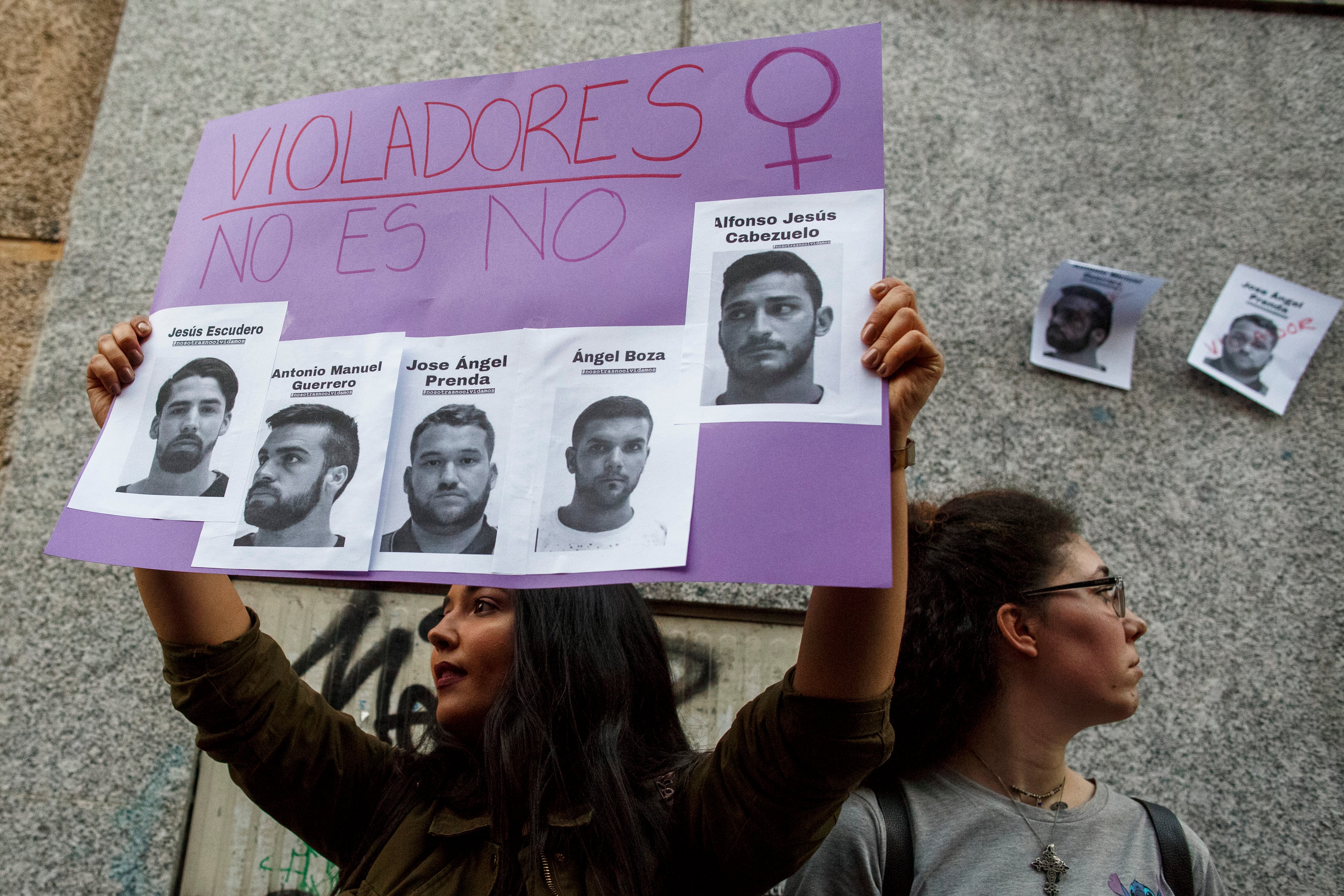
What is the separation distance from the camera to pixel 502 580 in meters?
1.01

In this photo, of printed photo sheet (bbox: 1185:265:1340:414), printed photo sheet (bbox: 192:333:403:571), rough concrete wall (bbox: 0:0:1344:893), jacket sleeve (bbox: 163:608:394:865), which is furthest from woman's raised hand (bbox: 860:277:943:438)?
printed photo sheet (bbox: 1185:265:1340:414)

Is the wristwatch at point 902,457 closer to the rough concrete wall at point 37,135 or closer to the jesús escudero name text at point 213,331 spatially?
the jesús escudero name text at point 213,331

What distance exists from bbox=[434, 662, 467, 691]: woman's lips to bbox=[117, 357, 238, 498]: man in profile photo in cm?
54

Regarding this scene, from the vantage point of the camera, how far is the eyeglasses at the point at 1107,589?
1525 mm

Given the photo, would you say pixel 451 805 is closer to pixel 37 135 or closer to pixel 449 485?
pixel 449 485

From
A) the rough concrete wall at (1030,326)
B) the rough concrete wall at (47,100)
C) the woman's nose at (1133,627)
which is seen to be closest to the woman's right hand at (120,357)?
the rough concrete wall at (1030,326)

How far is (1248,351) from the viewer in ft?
7.43

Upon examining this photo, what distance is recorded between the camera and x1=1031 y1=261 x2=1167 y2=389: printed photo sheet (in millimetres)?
2256

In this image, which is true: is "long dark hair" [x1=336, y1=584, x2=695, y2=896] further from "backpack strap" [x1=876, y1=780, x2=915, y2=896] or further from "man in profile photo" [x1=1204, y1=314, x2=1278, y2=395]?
"man in profile photo" [x1=1204, y1=314, x2=1278, y2=395]

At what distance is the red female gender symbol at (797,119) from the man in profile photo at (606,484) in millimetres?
353

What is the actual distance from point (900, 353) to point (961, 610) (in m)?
0.80

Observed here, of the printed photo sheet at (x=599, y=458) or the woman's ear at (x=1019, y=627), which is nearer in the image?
the printed photo sheet at (x=599, y=458)

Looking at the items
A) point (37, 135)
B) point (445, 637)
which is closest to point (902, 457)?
point (445, 637)

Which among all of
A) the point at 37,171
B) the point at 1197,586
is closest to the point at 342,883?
the point at 1197,586
